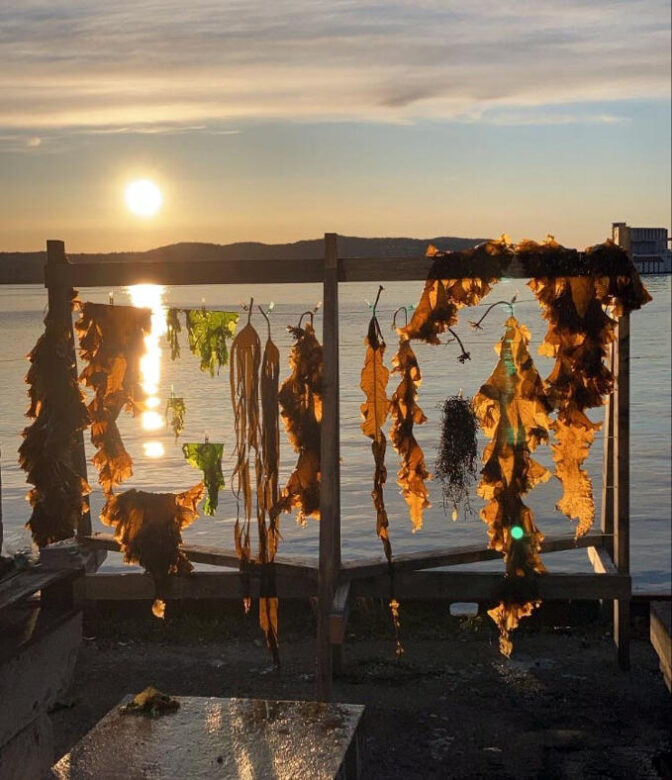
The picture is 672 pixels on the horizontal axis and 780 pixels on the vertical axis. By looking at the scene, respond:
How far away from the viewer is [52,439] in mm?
8641

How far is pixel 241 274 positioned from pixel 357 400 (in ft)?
83.3

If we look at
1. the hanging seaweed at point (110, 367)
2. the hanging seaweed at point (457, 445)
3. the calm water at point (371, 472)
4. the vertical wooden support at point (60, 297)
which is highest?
the vertical wooden support at point (60, 297)

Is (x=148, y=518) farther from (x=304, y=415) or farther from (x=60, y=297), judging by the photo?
(x=60, y=297)

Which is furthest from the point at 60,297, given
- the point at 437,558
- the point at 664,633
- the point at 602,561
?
the point at 664,633

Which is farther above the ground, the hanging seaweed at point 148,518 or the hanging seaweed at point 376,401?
the hanging seaweed at point 376,401

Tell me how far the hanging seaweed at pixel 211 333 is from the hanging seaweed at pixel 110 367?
357 millimetres

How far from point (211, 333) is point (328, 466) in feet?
4.50

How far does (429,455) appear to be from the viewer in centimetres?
2589

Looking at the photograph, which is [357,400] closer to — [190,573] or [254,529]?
[254,529]

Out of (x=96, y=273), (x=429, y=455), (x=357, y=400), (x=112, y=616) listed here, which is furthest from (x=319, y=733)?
(x=357, y=400)

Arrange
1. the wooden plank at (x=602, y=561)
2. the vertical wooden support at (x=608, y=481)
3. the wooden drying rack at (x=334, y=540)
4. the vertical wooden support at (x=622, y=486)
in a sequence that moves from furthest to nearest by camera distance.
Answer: the vertical wooden support at (x=608, y=481) < the wooden plank at (x=602, y=561) < the vertical wooden support at (x=622, y=486) < the wooden drying rack at (x=334, y=540)

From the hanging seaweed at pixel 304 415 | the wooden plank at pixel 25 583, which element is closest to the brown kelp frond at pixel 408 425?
the hanging seaweed at pixel 304 415

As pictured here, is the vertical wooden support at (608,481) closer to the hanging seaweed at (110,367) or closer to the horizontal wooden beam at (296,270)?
the horizontal wooden beam at (296,270)

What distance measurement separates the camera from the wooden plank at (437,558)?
31.7 ft
